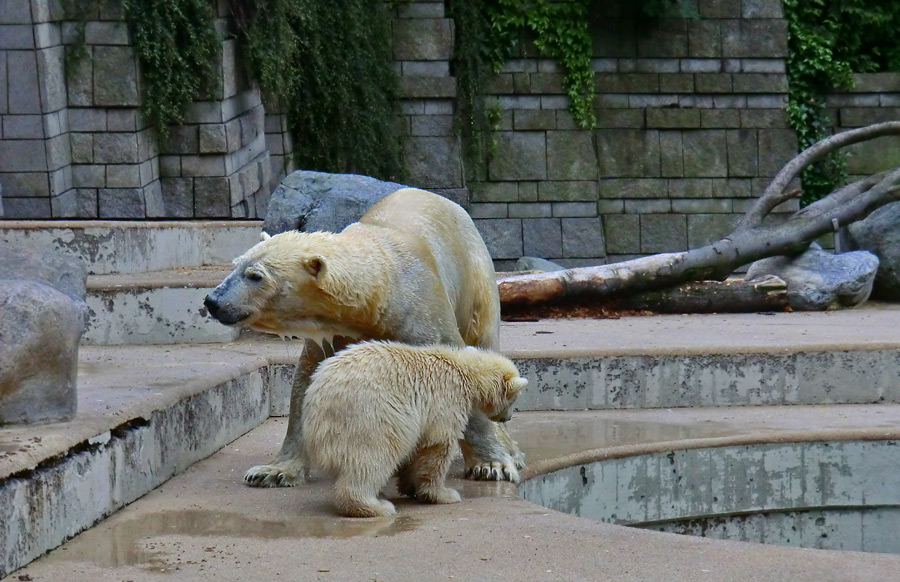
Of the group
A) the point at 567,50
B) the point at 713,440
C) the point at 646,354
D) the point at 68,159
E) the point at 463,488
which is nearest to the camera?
the point at 463,488

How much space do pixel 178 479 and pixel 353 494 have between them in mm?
995

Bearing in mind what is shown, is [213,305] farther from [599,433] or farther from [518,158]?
[518,158]

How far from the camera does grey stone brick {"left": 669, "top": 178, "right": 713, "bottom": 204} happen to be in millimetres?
13312

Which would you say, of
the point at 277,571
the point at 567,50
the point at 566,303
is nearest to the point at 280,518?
the point at 277,571

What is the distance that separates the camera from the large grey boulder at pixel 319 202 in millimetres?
7000

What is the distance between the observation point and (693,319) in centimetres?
762

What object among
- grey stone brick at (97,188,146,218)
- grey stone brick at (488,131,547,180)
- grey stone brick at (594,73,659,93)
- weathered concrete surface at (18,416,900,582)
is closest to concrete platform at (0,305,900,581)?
weathered concrete surface at (18,416,900,582)

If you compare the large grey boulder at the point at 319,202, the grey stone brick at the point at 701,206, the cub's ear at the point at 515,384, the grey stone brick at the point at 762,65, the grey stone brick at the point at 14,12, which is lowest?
the cub's ear at the point at 515,384

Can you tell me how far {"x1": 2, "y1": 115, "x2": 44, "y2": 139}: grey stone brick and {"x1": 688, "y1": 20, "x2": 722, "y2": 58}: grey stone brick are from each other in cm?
715

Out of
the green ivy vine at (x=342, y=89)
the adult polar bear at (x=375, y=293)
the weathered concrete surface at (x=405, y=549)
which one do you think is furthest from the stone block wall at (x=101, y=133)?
the weathered concrete surface at (x=405, y=549)

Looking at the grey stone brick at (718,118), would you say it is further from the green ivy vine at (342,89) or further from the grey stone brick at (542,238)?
the green ivy vine at (342,89)

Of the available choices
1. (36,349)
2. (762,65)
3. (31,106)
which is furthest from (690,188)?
(36,349)

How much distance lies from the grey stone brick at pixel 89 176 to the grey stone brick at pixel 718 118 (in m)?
6.70

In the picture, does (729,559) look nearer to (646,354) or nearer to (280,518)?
(280,518)
